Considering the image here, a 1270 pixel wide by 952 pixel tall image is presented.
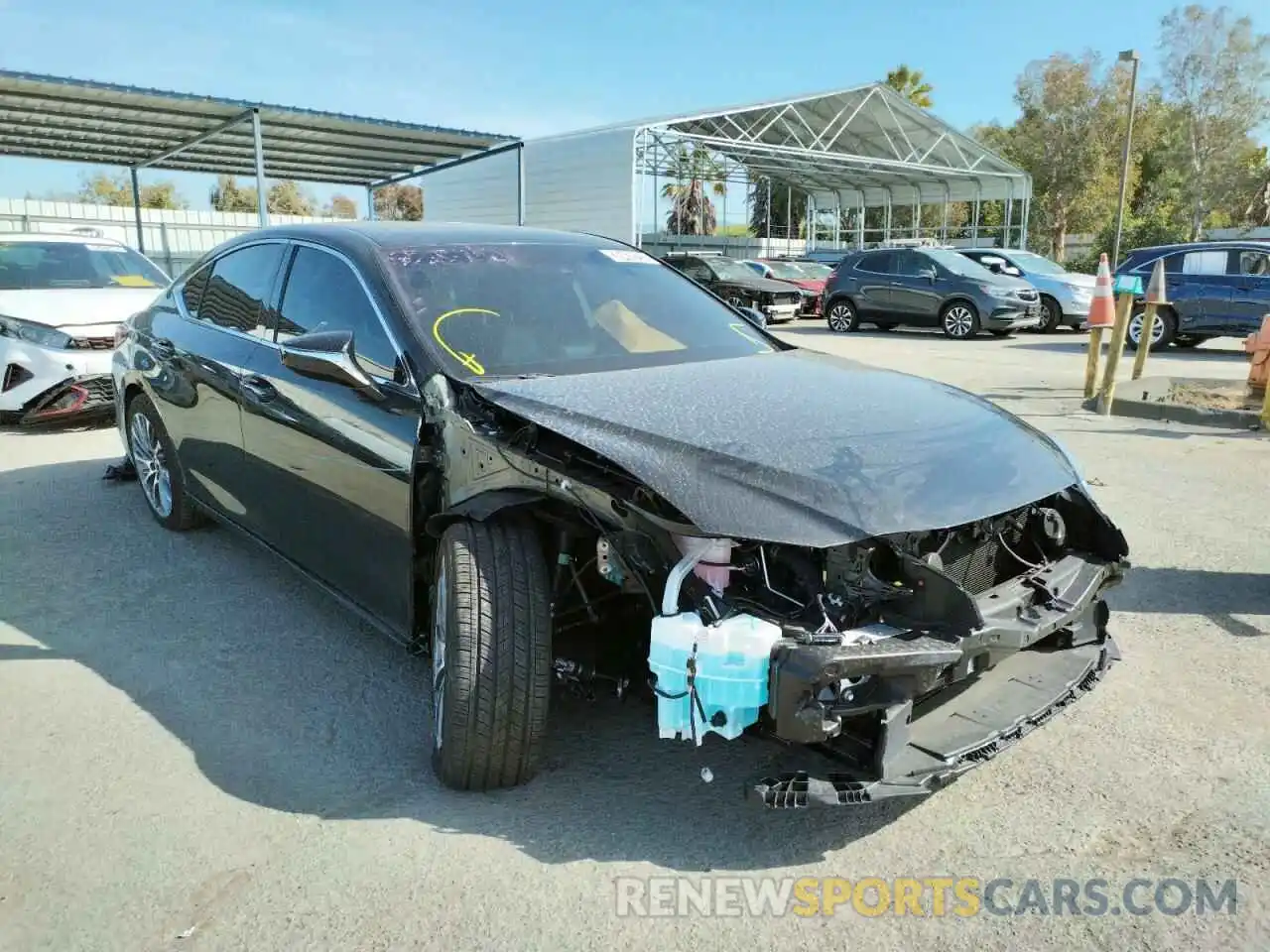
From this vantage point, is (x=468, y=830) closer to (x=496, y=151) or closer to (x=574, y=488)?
(x=574, y=488)

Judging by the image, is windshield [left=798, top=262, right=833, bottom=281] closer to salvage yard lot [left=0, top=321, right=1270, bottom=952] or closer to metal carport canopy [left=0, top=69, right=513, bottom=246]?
metal carport canopy [left=0, top=69, right=513, bottom=246]

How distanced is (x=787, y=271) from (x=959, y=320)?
22.7 feet

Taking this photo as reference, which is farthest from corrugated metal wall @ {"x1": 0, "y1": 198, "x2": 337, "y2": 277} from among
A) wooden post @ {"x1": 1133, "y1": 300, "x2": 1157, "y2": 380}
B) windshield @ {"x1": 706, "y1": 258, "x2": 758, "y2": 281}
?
wooden post @ {"x1": 1133, "y1": 300, "x2": 1157, "y2": 380}

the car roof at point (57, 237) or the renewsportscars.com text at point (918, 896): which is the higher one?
the car roof at point (57, 237)

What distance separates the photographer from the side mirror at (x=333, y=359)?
3240mm

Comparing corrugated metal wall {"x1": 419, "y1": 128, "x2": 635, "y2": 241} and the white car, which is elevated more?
corrugated metal wall {"x1": 419, "y1": 128, "x2": 635, "y2": 241}

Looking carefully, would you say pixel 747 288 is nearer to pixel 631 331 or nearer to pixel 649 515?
pixel 631 331

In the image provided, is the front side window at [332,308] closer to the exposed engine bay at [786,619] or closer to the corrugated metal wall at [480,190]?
the exposed engine bay at [786,619]

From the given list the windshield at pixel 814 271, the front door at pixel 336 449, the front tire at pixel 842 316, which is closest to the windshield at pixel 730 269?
the windshield at pixel 814 271

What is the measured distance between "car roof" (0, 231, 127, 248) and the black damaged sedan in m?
6.77

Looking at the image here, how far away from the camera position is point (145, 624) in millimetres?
4148

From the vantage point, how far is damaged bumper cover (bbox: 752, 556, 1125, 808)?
2254 millimetres

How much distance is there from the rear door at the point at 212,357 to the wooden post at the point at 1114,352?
7325 millimetres

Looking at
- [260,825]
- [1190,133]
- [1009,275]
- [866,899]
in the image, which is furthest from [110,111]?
[1190,133]
